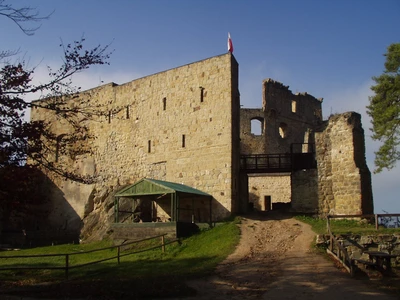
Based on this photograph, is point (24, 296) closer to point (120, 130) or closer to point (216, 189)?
point (216, 189)

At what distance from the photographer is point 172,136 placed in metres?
23.6

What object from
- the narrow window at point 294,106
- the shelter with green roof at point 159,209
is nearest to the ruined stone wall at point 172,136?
the shelter with green roof at point 159,209

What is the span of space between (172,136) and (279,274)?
12.7m

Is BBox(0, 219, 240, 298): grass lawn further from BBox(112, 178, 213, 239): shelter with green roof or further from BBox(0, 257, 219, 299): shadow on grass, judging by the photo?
BBox(112, 178, 213, 239): shelter with green roof

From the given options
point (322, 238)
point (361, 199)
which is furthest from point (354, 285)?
point (361, 199)

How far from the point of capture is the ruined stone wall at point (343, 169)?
2005 centimetres

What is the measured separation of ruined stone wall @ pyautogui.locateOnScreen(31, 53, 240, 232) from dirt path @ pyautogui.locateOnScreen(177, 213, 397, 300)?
15.2 ft

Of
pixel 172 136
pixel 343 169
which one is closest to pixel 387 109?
pixel 343 169

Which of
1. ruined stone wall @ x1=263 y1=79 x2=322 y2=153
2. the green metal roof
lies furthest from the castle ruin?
ruined stone wall @ x1=263 y1=79 x2=322 y2=153

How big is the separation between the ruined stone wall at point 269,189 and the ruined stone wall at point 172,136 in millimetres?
10333

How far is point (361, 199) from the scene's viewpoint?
19781mm

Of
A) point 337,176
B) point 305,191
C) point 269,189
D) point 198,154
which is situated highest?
point 198,154

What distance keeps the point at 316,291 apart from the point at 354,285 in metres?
1.15

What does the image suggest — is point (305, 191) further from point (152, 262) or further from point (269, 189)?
point (152, 262)
